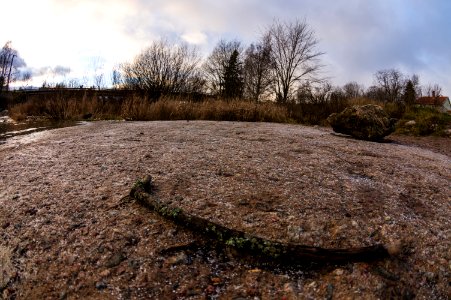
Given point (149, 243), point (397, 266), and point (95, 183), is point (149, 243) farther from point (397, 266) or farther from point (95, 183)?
point (397, 266)

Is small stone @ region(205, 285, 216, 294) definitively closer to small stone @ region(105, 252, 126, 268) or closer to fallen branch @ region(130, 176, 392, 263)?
fallen branch @ region(130, 176, 392, 263)

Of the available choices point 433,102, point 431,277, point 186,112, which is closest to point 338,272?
point 431,277

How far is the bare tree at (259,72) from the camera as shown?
2796cm

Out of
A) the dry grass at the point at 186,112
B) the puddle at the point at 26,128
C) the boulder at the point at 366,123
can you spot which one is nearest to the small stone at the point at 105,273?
the boulder at the point at 366,123

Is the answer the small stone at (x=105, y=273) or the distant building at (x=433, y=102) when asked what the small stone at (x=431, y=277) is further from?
the distant building at (x=433, y=102)

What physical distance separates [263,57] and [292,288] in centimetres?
2831

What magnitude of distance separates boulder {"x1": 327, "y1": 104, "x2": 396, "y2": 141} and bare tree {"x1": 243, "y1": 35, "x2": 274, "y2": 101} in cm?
2152

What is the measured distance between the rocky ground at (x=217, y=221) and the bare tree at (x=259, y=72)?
24495 mm

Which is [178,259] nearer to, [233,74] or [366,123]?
[366,123]

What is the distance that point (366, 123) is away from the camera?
5.73 metres

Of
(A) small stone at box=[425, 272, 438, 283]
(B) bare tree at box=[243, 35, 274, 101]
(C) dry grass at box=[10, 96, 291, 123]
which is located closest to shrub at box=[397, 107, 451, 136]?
(C) dry grass at box=[10, 96, 291, 123]

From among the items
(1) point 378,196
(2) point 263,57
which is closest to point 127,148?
(1) point 378,196

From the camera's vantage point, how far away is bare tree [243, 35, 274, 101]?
2796 cm

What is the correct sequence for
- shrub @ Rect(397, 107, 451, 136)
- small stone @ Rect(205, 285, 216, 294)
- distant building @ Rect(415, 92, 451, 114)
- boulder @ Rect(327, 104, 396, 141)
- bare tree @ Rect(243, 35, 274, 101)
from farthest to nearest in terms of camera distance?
bare tree @ Rect(243, 35, 274, 101) → distant building @ Rect(415, 92, 451, 114) → shrub @ Rect(397, 107, 451, 136) → boulder @ Rect(327, 104, 396, 141) → small stone @ Rect(205, 285, 216, 294)
